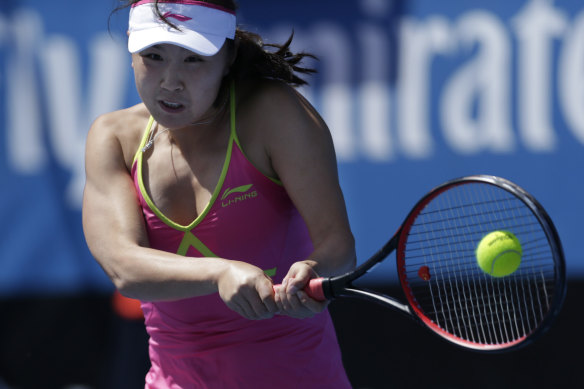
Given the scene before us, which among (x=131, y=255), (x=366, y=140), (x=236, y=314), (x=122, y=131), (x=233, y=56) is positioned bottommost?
(x=236, y=314)

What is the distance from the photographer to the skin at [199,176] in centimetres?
193

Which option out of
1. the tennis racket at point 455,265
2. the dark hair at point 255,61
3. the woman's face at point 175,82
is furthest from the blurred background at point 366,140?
the woman's face at point 175,82

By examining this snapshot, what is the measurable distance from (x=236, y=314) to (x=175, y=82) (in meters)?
0.63

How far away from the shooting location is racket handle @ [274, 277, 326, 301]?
1918 mm

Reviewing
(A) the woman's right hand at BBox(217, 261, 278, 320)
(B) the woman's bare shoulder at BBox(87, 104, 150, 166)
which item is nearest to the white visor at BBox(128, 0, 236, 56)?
(B) the woman's bare shoulder at BBox(87, 104, 150, 166)

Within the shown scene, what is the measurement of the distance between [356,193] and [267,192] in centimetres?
205

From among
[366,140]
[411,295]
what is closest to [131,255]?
[411,295]

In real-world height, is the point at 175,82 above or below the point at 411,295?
above

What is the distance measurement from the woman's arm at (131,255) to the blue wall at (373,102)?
198 centimetres

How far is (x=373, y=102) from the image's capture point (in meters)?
4.12

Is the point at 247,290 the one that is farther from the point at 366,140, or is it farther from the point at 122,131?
the point at 366,140

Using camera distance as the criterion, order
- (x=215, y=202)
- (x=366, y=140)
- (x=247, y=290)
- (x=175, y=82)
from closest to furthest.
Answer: (x=247, y=290) → (x=175, y=82) → (x=215, y=202) → (x=366, y=140)

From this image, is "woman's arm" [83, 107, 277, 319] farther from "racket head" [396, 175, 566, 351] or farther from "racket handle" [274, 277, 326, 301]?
"racket head" [396, 175, 566, 351]

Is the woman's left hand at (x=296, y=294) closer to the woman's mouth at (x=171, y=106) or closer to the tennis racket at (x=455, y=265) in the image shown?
the tennis racket at (x=455, y=265)
